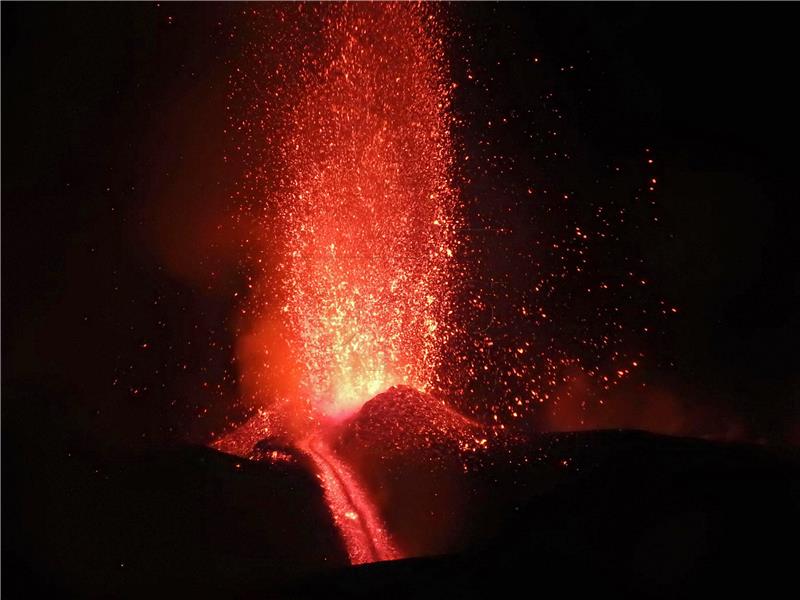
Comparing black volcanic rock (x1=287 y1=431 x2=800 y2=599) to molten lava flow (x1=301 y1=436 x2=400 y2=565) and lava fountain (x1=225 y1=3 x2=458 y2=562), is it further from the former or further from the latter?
lava fountain (x1=225 y1=3 x2=458 y2=562)

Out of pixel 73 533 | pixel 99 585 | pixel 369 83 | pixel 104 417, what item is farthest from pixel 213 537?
pixel 369 83

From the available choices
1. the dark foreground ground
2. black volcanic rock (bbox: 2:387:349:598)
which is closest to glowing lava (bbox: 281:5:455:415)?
black volcanic rock (bbox: 2:387:349:598)

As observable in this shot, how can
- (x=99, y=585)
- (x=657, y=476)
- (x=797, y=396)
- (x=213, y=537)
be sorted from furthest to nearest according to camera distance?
(x=797, y=396)
(x=99, y=585)
(x=213, y=537)
(x=657, y=476)

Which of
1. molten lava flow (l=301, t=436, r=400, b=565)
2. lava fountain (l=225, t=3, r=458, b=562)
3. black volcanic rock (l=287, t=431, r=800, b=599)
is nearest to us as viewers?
black volcanic rock (l=287, t=431, r=800, b=599)

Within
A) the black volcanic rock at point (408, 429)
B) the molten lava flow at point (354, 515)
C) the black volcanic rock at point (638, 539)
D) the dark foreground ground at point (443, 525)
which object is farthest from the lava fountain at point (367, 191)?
the black volcanic rock at point (638, 539)

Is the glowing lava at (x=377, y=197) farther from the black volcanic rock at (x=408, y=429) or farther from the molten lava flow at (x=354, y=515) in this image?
the molten lava flow at (x=354, y=515)

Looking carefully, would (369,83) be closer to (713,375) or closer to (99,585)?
(713,375)
